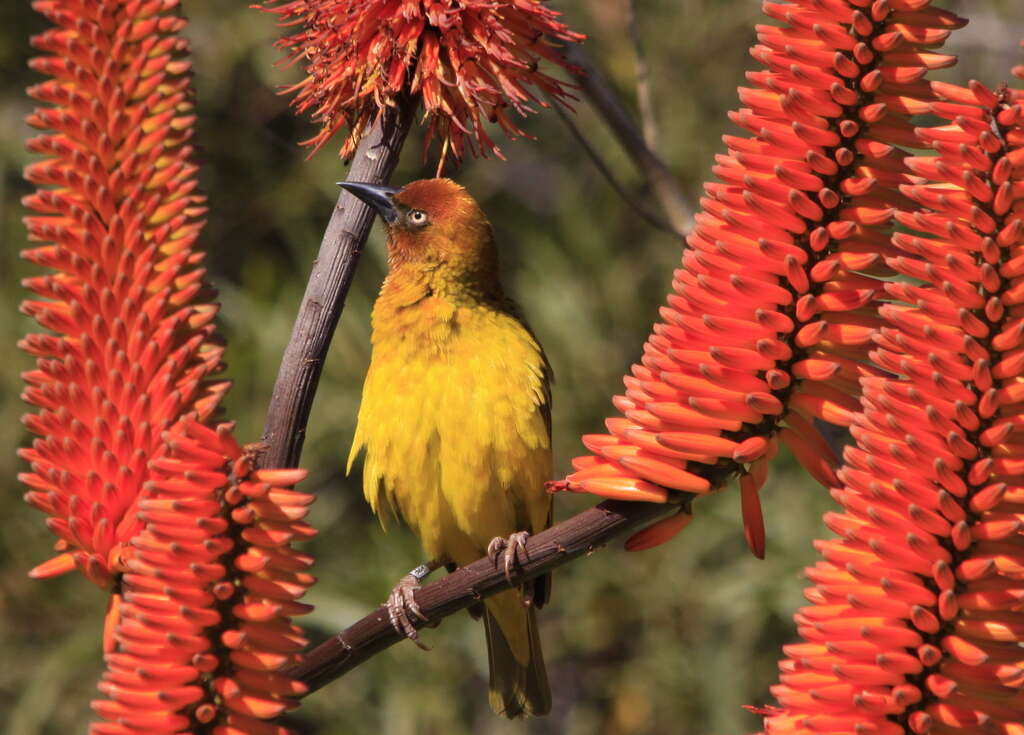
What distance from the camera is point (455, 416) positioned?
4121 mm

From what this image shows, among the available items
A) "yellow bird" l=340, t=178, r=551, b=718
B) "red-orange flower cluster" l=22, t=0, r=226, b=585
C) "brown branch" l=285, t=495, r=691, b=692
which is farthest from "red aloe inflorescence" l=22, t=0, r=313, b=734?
"yellow bird" l=340, t=178, r=551, b=718

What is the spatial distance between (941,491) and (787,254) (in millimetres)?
367

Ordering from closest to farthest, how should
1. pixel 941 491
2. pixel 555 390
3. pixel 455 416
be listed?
pixel 941 491 < pixel 455 416 < pixel 555 390

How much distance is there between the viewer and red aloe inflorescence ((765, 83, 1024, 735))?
1461mm

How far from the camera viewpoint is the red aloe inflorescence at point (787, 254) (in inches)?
65.6

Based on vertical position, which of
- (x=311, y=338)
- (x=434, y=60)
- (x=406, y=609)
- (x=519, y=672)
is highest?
(x=434, y=60)

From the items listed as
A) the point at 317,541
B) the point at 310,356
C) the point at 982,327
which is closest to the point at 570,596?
the point at 317,541

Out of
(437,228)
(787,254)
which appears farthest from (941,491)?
(437,228)

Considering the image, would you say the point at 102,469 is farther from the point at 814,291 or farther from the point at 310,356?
the point at 814,291

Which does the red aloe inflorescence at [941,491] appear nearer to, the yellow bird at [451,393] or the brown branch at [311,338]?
the brown branch at [311,338]

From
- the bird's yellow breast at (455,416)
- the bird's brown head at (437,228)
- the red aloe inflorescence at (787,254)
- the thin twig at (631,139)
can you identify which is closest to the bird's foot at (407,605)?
the bird's yellow breast at (455,416)

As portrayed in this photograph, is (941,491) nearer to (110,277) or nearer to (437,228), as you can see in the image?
(110,277)

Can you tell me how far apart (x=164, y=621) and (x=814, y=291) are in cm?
92

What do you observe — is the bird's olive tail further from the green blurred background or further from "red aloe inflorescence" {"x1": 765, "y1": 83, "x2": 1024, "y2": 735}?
"red aloe inflorescence" {"x1": 765, "y1": 83, "x2": 1024, "y2": 735}
